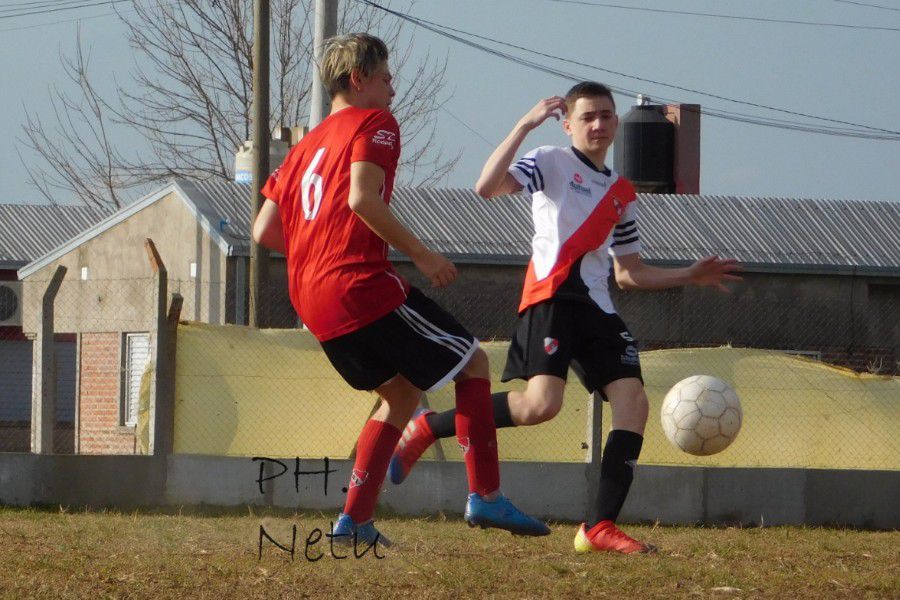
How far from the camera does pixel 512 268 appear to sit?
20047mm

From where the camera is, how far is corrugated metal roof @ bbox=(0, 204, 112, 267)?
30.5 meters

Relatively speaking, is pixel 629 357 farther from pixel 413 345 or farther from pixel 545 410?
pixel 413 345

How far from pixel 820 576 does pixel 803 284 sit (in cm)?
1637

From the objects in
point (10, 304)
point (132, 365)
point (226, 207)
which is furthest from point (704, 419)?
point (132, 365)

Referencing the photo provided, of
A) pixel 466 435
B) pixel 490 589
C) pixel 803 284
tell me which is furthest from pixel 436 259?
pixel 803 284

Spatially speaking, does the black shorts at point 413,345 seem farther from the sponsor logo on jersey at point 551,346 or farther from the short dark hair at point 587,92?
the short dark hair at point 587,92

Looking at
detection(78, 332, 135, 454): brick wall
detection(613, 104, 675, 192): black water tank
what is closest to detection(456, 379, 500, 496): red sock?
detection(78, 332, 135, 454): brick wall

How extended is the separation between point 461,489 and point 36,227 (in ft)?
82.0

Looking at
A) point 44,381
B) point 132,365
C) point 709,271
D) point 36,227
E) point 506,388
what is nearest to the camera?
point 709,271

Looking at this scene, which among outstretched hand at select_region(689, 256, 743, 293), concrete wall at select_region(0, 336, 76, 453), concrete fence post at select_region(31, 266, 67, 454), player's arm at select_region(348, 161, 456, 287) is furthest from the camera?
concrete wall at select_region(0, 336, 76, 453)

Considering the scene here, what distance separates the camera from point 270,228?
18.6ft

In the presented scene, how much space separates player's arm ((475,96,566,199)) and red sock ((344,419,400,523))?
1171 mm

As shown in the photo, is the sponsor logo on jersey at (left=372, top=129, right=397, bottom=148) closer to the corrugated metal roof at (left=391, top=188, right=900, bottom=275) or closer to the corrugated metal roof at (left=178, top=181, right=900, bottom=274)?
the corrugated metal roof at (left=178, top=181, right=900, bottom=274)

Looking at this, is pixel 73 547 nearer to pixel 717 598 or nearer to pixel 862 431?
pixel 717 598
